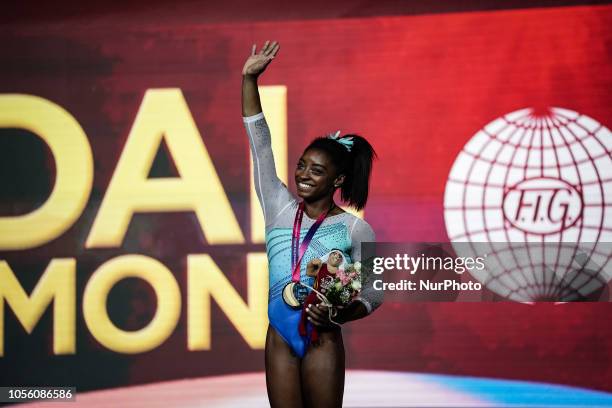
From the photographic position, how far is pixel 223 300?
4.66 m

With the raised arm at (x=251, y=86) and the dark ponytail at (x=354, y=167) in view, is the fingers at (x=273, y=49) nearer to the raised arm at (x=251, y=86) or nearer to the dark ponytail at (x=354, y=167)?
the raised arm at (x=251, y=86)

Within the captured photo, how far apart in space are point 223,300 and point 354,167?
187 centimetres

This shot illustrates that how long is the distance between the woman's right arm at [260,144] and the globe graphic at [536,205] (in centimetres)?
189

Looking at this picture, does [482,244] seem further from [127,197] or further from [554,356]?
[127,197]

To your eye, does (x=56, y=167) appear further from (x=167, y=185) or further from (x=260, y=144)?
(x=260, y=144)

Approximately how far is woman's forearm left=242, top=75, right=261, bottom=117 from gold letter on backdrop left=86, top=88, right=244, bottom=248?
5.94 feet

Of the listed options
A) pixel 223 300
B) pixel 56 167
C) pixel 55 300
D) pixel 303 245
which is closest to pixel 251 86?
pixel 303 245

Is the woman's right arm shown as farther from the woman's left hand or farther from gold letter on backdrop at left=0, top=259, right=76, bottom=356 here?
gold letter on backdrop at left=0, top=259, right=76, bottom=356

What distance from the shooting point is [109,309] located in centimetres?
471

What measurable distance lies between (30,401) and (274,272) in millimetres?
2481

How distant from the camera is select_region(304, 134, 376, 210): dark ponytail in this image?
116 inches

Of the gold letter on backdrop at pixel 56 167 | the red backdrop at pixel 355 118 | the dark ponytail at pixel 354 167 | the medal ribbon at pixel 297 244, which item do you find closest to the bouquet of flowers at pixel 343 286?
the medal ribbon at pixel 297 244

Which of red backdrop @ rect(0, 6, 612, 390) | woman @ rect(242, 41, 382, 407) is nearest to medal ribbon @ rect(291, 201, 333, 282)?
woman @ rect(242, 41, 382, 407)

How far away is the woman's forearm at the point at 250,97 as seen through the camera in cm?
290
